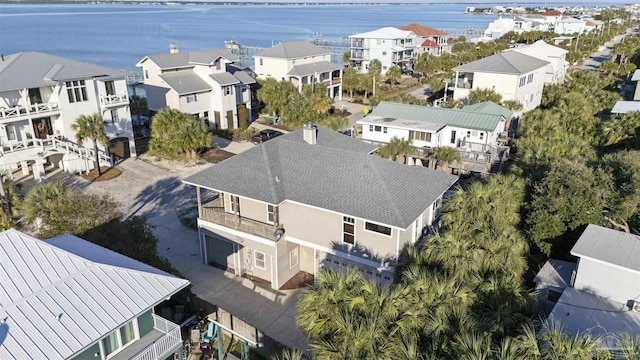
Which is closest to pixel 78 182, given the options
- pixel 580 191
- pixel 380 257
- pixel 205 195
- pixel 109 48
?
pixel 205 195

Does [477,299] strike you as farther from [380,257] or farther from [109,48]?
[109,48]

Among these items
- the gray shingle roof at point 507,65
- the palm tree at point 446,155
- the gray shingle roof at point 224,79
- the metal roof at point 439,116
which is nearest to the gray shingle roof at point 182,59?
the gray shingle roof at point 224,79

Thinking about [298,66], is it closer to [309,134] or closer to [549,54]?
[549,54]

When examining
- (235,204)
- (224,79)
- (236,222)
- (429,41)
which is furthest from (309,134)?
(429,41)

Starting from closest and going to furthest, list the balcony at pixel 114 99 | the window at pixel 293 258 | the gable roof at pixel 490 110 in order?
the window at pixel 293 258
the balcony at pixel 114 99
the gable roof at pixel 490 110

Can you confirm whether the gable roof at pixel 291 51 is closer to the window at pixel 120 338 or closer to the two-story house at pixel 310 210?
the two-story house at pixel 310 210

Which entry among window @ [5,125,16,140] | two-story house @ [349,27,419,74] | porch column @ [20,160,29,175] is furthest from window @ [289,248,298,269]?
two-story house @ [349,27,419,74]

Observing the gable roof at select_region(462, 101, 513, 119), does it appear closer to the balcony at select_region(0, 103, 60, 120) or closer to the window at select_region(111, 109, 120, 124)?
the window at select_region(111, 109, 120, 124)
